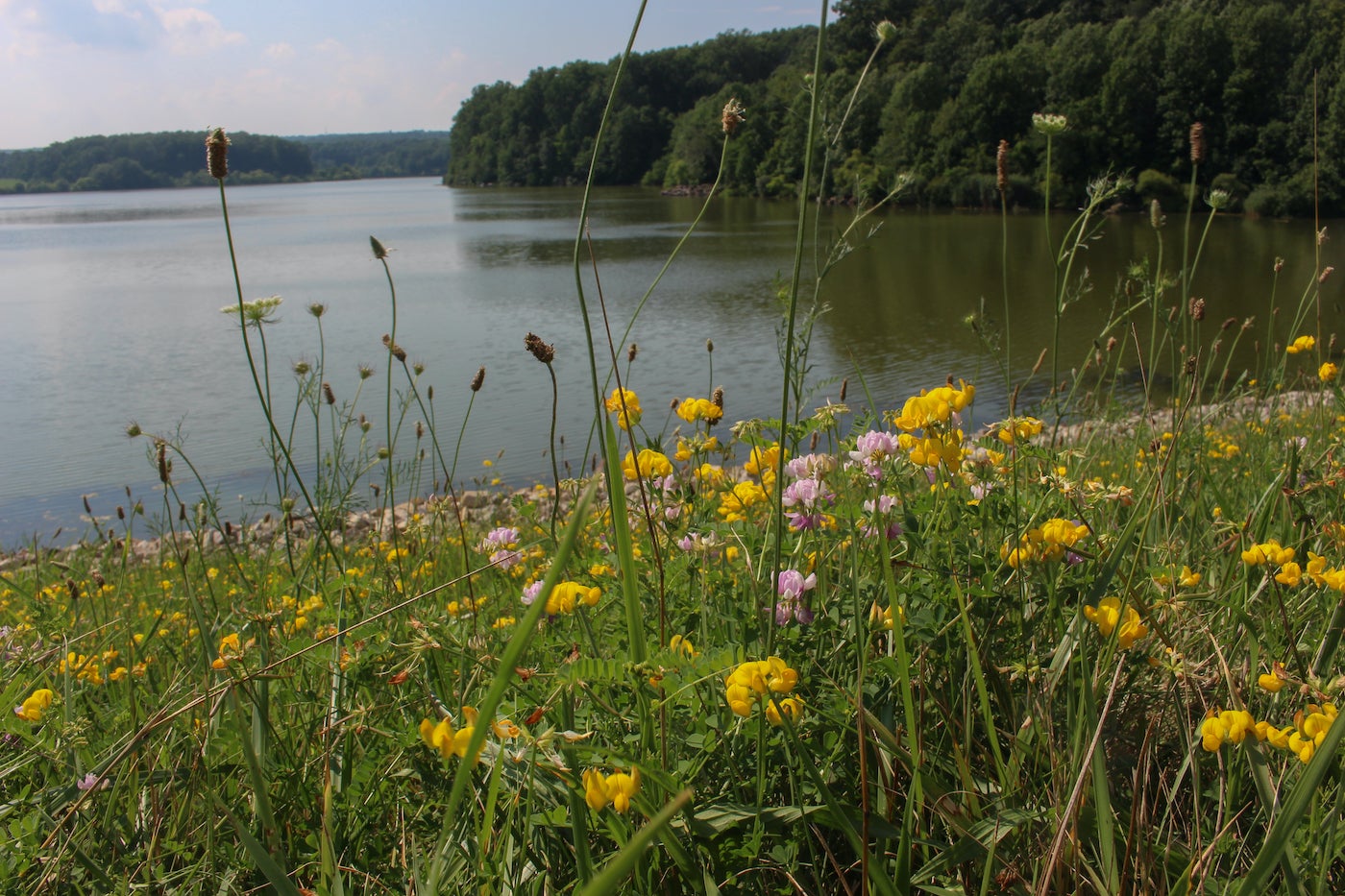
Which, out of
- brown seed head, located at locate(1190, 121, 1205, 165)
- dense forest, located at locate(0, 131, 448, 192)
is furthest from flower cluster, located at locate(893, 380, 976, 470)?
dense forest, located at locate(0, 131, 448, 192)

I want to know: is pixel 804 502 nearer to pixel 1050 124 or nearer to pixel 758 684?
pixel 758 684

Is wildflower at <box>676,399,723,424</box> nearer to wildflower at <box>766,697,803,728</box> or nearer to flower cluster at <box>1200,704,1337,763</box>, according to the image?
wildflower at <box>766,697,803,728</box>

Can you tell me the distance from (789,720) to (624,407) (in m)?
0.60

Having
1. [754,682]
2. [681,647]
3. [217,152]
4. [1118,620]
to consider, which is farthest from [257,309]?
[1118,620]

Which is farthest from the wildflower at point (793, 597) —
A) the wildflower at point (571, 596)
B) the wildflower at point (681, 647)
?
the wildflower at point (571, 596)

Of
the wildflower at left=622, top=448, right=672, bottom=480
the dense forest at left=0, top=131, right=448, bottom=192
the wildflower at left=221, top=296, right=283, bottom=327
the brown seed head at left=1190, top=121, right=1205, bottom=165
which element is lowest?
the wildflower at left=622, top=448, right=672, bottom=480

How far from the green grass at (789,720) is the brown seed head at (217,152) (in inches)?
31.0

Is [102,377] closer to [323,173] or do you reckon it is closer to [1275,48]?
[1275,48]

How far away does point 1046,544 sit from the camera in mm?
1227

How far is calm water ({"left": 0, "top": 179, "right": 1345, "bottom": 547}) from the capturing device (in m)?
8.70

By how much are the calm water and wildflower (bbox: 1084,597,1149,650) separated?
17.7 inches

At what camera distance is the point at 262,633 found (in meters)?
1.55

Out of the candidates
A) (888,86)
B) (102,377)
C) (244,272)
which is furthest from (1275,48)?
(102,377)

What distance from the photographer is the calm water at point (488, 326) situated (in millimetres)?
8695
